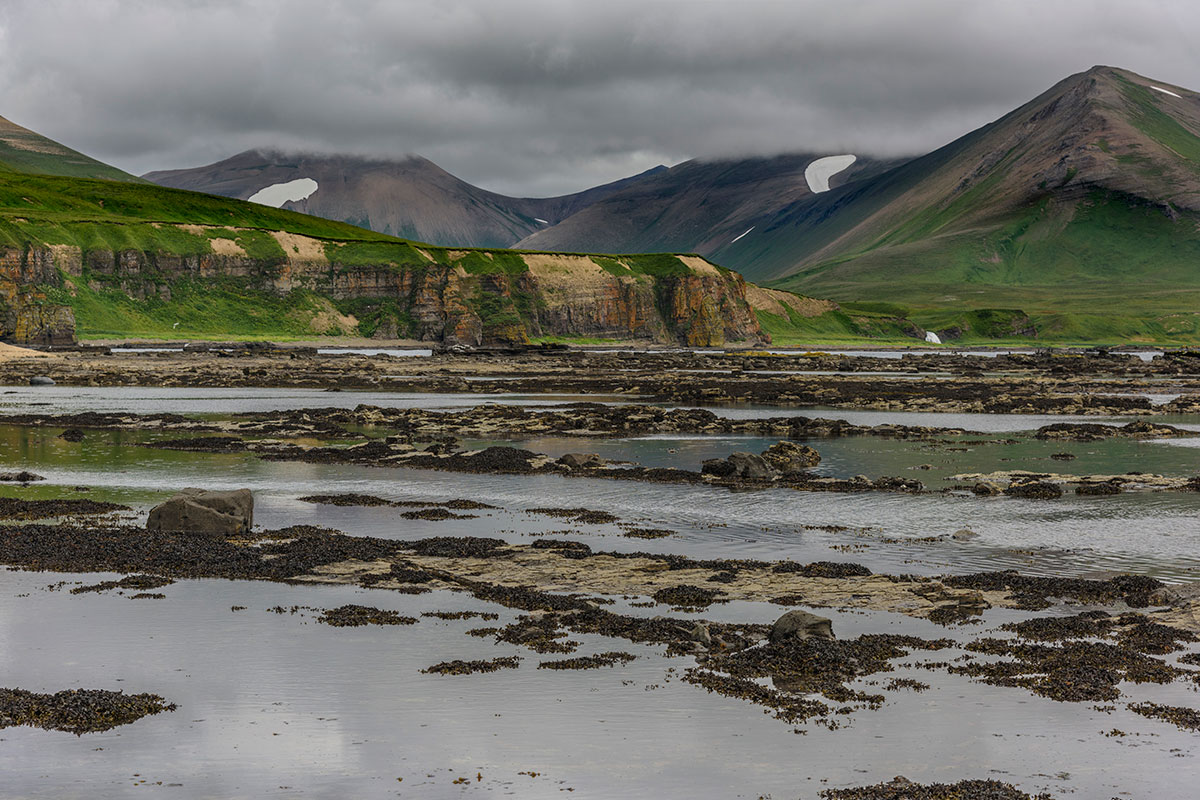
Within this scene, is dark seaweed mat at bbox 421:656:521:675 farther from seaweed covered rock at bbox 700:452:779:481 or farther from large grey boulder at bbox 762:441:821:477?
large grey boulder at bbox 762:441:821:477

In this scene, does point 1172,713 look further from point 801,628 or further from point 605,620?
point 605,620

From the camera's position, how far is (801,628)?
1752 cm

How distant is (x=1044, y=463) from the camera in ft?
145

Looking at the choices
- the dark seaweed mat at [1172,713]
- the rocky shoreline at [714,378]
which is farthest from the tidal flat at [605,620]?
the rocky shoreline at [714,378]

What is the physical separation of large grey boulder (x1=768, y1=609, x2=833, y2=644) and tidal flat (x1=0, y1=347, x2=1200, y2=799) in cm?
28

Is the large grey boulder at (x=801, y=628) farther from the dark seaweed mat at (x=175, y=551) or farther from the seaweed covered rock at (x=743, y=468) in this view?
the seaweed covered rock at (x=743, y=468)

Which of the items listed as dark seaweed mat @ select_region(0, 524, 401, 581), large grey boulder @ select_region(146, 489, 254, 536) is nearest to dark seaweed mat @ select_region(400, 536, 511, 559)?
dark seaweed mat @ select_region(0, 524, 401, 581)

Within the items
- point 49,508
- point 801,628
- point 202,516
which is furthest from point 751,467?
point 49,508

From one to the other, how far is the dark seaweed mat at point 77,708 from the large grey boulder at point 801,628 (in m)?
9.33

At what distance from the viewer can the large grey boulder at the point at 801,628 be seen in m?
17.5

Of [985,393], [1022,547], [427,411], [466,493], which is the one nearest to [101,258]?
[427,411]

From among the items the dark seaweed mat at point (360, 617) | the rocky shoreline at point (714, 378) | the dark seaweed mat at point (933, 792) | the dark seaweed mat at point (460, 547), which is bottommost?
the dark seaweed mat at point (360, 617)

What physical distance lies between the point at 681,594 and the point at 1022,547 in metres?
10.6

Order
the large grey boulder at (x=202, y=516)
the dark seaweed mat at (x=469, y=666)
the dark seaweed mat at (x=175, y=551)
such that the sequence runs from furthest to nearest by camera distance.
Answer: the large grey boulder at (x=202, y=516)
the dark seaweed mat at (x=175, y=551)
the dark seaweed mat at (x=469, y=666)
